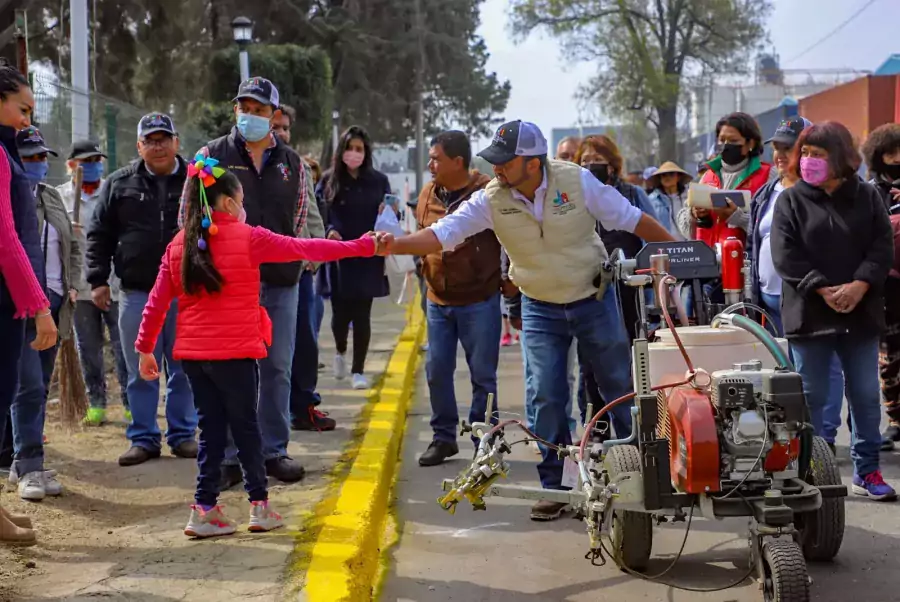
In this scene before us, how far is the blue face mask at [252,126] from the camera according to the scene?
662 cm

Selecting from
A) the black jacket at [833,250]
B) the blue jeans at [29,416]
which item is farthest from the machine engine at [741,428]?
the blue jeans at [29,416]

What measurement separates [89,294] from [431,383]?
9.21ft

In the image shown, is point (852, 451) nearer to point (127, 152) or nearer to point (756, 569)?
point (756, 569)

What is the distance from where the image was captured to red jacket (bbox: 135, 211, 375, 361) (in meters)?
5.51

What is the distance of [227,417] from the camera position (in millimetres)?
5652

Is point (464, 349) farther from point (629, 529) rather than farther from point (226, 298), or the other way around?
point (629, 529)

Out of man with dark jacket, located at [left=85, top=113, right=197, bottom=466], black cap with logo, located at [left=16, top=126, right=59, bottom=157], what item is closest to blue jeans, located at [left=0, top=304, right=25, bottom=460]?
black cap with logo, located at [left=16, top=126, right=59, bottom=157]

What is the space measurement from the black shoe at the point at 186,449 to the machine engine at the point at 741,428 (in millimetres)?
3847

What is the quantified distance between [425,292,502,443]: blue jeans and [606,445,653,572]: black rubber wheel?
2.38 meters

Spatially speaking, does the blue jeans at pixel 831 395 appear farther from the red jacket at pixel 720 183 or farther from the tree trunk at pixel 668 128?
the tree trunk at pixel 668 128

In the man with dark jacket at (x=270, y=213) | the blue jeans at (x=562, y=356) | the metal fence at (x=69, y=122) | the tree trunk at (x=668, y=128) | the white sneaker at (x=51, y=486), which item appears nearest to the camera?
the blue jeans at (x=562, y=356)

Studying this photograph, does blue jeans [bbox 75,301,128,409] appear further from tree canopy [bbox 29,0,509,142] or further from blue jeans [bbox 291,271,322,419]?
tree canopy [bbox 29,0,509,142]

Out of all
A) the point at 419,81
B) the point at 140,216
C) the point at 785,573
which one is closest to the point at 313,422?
the point at 140,216

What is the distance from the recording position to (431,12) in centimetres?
3912
